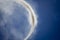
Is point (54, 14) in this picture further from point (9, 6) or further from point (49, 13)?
point (9, 6)

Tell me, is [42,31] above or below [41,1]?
below

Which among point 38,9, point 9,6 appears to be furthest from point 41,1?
point 9,6

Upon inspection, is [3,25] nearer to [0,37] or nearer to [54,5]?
[0,37]

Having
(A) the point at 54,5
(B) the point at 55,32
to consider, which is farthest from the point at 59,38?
A: (A) the point at 54,5

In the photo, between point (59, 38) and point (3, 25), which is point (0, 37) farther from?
point (59, 38)

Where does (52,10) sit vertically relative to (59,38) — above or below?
above

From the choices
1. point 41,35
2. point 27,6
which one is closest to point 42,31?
point 41,35
